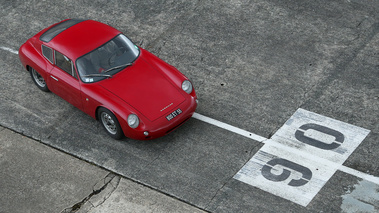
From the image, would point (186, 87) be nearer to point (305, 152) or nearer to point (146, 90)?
point (146, 90)

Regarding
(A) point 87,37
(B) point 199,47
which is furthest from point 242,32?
(A) point 87,37

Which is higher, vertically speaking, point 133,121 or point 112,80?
point 112,80

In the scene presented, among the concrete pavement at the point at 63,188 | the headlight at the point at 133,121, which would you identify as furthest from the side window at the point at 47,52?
the headlight at the point at 133,121

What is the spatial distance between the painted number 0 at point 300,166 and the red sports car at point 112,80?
166cm

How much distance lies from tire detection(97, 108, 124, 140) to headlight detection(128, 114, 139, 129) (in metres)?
0.29

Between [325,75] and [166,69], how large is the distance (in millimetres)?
3143

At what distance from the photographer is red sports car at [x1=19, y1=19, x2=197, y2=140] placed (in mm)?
8953

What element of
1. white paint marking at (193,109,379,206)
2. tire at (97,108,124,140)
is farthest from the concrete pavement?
white paint marking at (193,109,379,206)

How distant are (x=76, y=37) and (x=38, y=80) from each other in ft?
4.47

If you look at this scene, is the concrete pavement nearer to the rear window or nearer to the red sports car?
the red sports car

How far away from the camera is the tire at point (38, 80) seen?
10.5 metres

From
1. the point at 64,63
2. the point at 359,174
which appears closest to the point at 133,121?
the point at 64,63

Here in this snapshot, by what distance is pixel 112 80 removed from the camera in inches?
371

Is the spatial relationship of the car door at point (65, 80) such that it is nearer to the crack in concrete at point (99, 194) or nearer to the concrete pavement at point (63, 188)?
the concrete pavement at point (63, 188)
